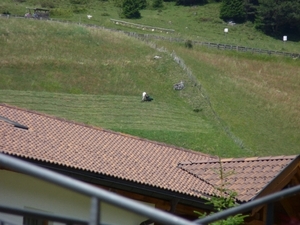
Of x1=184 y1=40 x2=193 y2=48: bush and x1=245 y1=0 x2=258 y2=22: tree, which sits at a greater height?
x1=184 y1=40 x2=193 y2=48: bush

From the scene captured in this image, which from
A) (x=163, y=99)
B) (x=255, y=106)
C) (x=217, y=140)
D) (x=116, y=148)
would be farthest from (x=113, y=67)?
(x=116, y=148)

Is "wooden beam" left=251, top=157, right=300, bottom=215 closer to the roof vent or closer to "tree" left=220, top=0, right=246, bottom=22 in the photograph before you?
the roof vent

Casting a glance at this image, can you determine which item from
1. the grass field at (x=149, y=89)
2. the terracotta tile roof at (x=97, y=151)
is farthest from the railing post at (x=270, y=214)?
the grass field at (x=149, y=89)

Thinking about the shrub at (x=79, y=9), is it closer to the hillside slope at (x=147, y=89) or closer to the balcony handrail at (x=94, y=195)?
the hillside slope at (x=147, y=89)

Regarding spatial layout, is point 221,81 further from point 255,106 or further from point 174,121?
point 174,121

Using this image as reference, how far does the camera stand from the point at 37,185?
1167 cm

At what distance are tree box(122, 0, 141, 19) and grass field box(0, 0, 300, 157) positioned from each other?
2538 cm

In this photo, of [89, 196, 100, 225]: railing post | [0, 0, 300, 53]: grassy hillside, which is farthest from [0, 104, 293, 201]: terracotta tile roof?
[0, 0, 300, 53]: grassy hillside

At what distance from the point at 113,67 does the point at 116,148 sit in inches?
1359

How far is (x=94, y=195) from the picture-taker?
2689 mm

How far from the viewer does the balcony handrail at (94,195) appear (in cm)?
255

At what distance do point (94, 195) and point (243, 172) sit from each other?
10.5 m

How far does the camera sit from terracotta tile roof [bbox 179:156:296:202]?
12023 millimetres

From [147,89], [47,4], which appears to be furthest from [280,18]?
[147,89]
